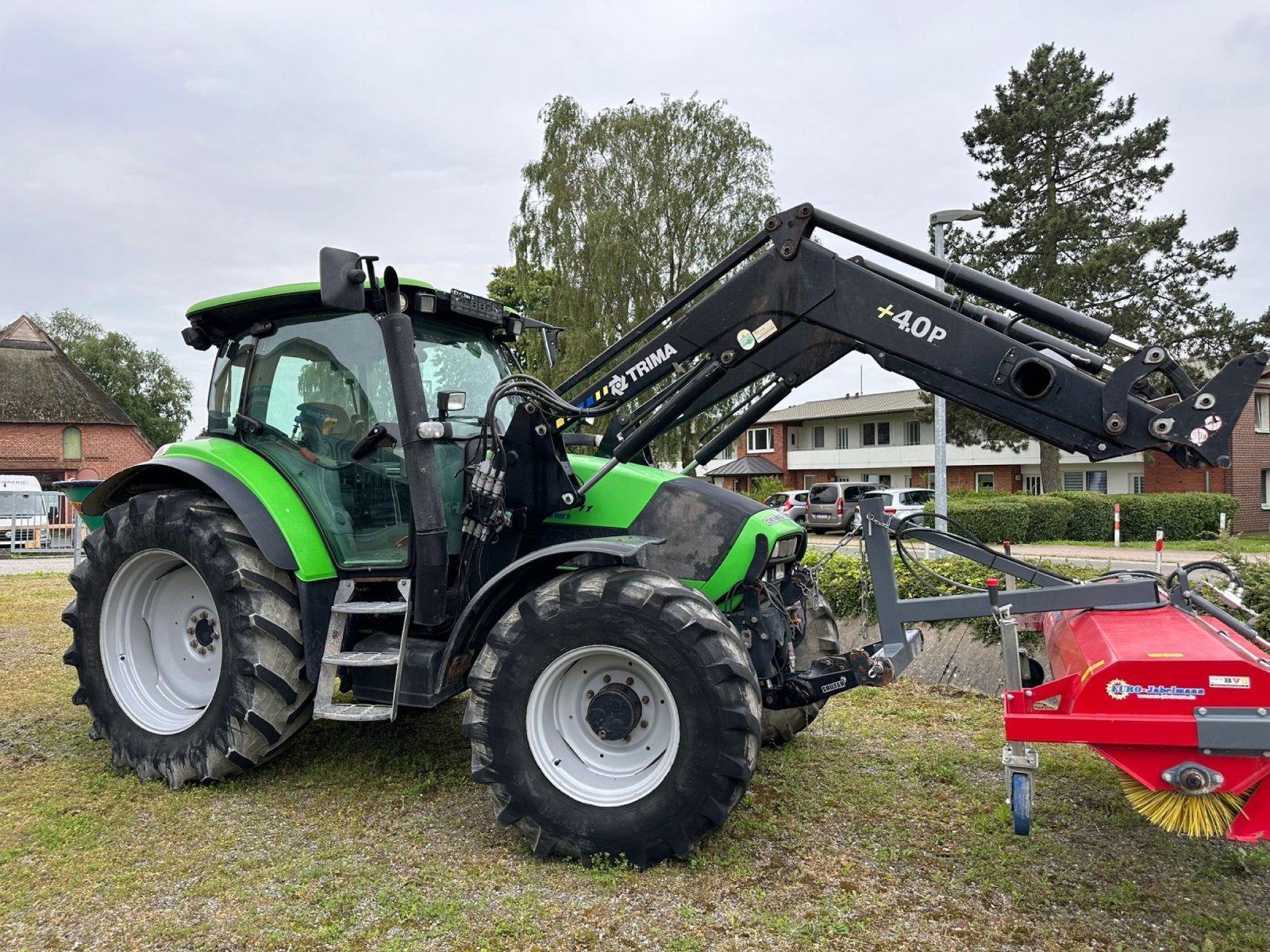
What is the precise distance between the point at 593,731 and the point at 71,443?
1644 inches

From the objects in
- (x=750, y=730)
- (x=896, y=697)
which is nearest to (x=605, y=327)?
(x=896, y=697)

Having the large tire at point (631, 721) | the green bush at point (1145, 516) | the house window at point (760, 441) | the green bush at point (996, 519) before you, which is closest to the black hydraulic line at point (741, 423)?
the large tire at point (631, 721)

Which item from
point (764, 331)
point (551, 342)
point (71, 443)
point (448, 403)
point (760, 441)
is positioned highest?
point (760, 441)

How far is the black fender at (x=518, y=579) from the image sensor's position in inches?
159

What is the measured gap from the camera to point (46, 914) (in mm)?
3414

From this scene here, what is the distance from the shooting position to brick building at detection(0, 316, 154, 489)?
3753 cm

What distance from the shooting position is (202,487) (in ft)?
16.6

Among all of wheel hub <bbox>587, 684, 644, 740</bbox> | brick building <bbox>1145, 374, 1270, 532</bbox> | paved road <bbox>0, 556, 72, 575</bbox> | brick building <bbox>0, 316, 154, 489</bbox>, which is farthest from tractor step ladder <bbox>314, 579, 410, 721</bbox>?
brick building <bbox>0, 316, 154, 489</bbox>

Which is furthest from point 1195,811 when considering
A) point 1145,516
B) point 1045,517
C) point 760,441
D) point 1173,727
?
point 760,441

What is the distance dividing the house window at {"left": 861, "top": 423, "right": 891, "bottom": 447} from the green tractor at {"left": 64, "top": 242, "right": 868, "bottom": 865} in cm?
4288

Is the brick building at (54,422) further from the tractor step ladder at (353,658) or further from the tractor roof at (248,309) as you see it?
the tractor step ladder at (353,658)

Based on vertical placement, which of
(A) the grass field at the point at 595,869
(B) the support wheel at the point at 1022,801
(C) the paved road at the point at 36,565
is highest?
(B) the support wheel at the point at 1022,801

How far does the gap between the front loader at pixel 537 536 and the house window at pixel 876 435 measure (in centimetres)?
4290

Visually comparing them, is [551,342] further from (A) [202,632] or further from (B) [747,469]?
(B) [747,469]
